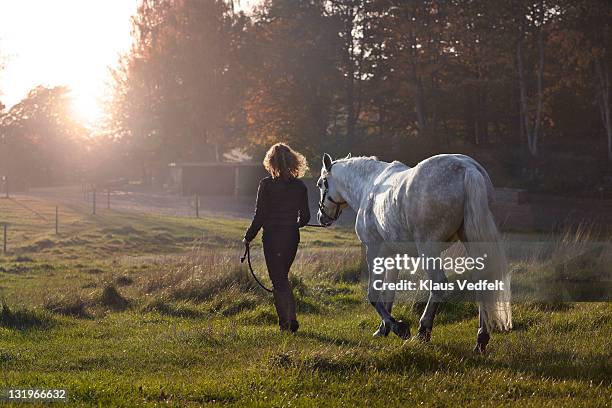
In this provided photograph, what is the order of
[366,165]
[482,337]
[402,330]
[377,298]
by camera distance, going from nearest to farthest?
[482,337], [402,330], [377,298], [366,165]

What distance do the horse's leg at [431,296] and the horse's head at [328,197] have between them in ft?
9.89

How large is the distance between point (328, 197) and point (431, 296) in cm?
344

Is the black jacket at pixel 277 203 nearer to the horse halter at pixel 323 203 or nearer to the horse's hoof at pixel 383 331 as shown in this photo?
the horse's hoof at pixel 383 331

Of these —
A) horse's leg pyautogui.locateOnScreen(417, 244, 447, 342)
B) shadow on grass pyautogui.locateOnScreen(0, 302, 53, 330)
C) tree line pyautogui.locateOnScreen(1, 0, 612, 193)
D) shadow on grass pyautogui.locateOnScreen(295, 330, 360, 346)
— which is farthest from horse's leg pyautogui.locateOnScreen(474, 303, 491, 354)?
tree line pyautogui.locateOnScreen(1, 0, 612, 193)

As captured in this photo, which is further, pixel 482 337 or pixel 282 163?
pixel 282 163

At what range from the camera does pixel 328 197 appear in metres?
11.3

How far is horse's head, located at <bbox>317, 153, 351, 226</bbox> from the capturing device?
11.1m

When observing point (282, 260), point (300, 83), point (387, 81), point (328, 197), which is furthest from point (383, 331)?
point (300, 83)

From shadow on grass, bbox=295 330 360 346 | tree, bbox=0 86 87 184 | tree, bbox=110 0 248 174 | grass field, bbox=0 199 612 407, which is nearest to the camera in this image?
grass field, bbox=0 199 612 407

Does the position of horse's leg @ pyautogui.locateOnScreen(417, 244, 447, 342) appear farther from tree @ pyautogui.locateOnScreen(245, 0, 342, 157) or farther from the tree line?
tree @ pyautogui.locateOnScreen(245, 0, 342, 157)

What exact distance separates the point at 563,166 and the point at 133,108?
27923mm

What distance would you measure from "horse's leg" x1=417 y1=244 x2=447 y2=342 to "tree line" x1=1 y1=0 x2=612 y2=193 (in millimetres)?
21942

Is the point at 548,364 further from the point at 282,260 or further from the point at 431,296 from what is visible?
the point at 282,260

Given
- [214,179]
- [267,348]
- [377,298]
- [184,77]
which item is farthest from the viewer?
[184,77]
